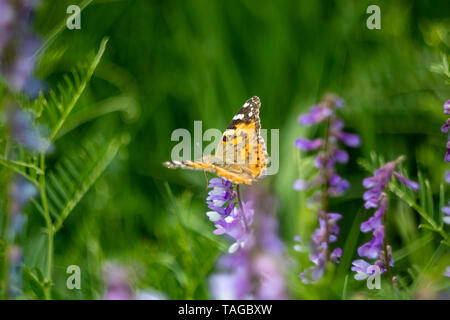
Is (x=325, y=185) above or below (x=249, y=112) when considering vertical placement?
below

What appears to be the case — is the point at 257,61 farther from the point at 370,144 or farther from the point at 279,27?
the point at 370,144

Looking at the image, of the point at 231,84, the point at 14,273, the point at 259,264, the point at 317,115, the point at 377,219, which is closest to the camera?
the point at 259,264

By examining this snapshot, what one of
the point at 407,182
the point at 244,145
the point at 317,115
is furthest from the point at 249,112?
the point at 407,182

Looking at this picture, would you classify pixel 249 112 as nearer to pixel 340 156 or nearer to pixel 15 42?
pixel 340 156

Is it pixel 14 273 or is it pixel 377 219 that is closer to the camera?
pixel 377 219

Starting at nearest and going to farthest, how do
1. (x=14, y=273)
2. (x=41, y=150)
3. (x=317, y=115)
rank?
(x=317, y=115)
(x=41, y=150)
(x=14, y=273)

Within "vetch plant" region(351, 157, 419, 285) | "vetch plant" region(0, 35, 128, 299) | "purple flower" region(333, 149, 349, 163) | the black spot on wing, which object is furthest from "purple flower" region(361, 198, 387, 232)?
"vetch plant" region(0, 35, 128, 299)

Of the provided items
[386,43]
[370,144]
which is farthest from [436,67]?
[386,43]

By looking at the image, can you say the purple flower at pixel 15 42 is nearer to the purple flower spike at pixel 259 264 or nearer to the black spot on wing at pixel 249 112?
the black spot on wing at pixel 249 112

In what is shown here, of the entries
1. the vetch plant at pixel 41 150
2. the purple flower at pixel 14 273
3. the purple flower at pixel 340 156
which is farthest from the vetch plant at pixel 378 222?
the purple flower at pixel 14 273
